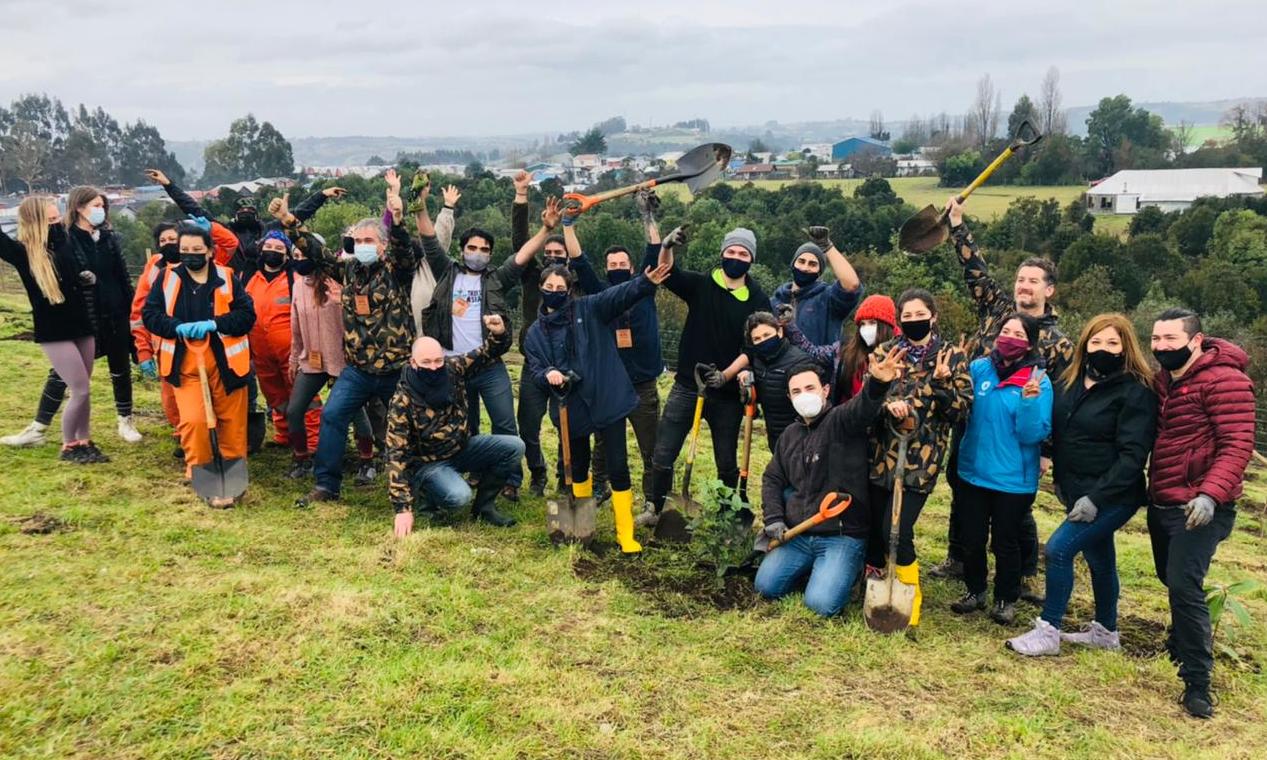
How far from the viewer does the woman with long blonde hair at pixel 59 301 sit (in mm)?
6258

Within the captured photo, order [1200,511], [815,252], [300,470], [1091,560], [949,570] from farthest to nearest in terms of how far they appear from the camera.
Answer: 1. [300,470]
2. [949,570]
3. [815,252]
4. [1091,560]
5. [1200,511]

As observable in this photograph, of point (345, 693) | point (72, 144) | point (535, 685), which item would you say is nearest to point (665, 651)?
point (535, 685)

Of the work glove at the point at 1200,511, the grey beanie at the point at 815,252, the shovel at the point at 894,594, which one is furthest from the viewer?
the grey beanie at the point at 815,252

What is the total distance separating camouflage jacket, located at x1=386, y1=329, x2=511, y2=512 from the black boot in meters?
0.37

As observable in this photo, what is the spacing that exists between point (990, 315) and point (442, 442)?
3.94m

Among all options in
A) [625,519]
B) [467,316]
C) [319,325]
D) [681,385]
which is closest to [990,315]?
[681,385]

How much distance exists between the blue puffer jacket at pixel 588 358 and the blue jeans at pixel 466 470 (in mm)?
735

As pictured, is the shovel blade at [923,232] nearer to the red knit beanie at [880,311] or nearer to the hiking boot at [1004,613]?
the red knit beanie at [880,311]

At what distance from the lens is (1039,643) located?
185 inches

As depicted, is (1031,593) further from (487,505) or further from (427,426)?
(427,426)

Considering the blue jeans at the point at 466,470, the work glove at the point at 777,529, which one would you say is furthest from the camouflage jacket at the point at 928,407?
the blue jeans at the point at 466,470

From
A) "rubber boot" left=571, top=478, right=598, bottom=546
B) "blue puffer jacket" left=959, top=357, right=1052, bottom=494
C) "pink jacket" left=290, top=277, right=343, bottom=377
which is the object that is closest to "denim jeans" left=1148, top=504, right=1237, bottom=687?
"blue puffer jacket" left=959, top=357, right=1052, bottom=494

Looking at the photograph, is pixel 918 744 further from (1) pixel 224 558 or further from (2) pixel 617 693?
(1) pixel 224 558

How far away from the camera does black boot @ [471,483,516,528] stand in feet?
20.6
